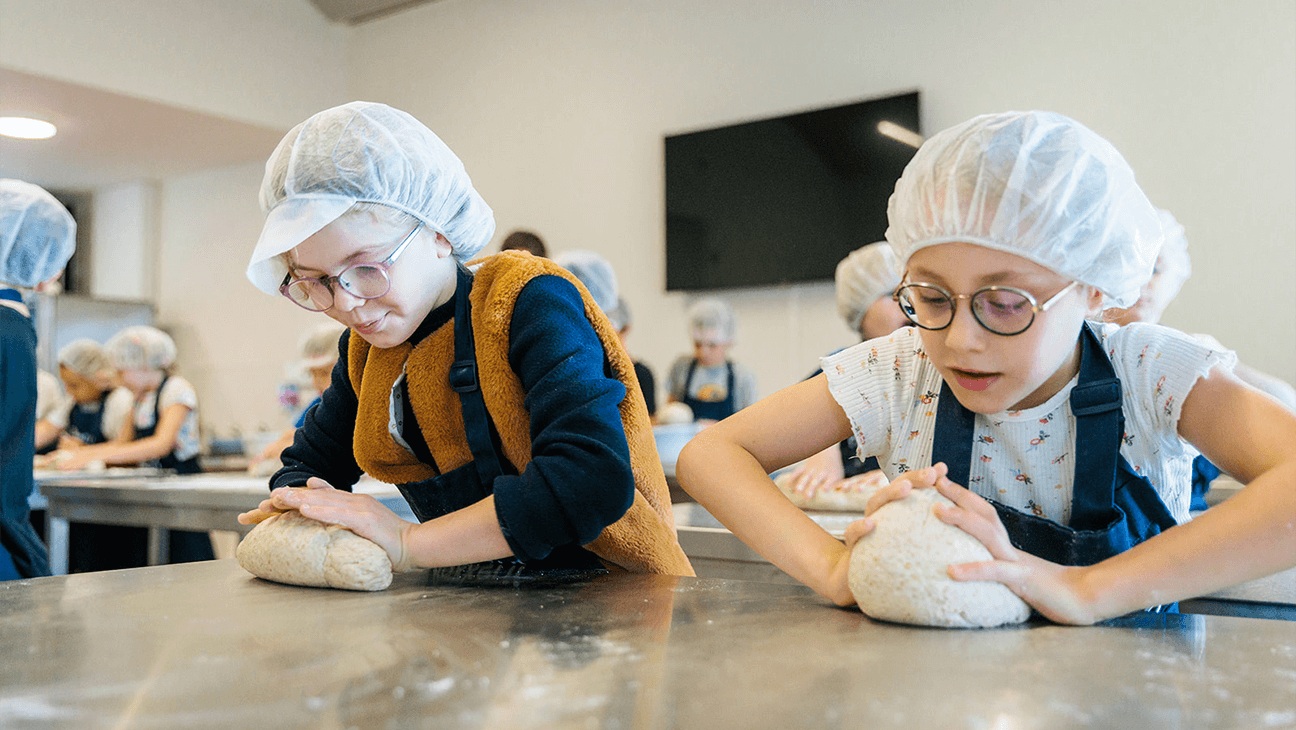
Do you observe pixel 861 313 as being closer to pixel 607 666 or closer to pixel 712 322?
pixel 712 322

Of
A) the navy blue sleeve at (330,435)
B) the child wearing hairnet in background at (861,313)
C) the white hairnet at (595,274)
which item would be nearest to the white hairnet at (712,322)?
the white hairnet at (595,274)

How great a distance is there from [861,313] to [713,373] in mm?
1627

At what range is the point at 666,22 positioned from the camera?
4754mm

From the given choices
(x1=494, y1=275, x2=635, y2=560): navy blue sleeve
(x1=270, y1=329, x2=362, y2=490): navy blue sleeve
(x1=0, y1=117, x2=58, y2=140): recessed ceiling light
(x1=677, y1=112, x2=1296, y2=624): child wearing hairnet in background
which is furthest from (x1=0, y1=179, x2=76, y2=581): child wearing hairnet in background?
(x1=0, y1=117, x2=58, y2=140): recessed ceiling light

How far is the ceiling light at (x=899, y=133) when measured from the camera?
393 cm

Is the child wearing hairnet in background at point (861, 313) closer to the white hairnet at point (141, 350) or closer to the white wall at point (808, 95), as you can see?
Result: the white wall at point (808, 95)

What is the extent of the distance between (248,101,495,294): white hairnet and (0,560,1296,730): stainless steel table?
383 millimetres

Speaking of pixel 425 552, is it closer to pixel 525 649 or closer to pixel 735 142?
pixel 525 649

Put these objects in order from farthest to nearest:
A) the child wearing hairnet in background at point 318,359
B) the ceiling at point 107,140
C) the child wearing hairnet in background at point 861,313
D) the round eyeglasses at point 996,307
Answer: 1. the ceiling at point 107,140
2. the child wearing hairnet in background at point 318,359
3. the child wearing hairnet in background at point 861,313
4. the round eyeglasses at point 996,307

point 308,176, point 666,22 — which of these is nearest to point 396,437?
point 308,176

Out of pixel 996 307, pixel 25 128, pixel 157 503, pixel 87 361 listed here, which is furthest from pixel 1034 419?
pixel 25 128

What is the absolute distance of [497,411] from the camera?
39.6 inches

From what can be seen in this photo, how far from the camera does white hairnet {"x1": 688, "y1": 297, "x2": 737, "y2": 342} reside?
421cm

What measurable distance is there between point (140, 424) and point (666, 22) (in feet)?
9.81
